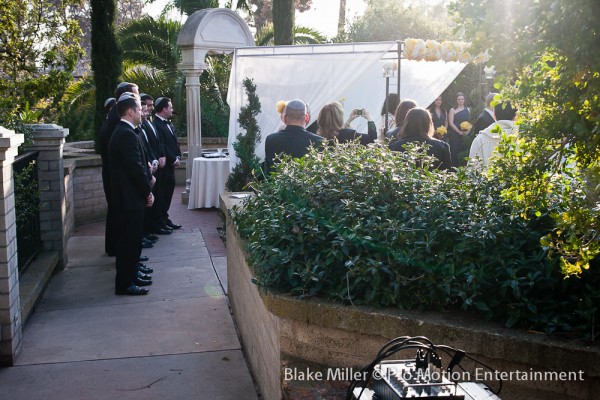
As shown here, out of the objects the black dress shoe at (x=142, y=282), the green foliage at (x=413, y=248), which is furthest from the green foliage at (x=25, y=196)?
the green foliage at (x=413, y=248)

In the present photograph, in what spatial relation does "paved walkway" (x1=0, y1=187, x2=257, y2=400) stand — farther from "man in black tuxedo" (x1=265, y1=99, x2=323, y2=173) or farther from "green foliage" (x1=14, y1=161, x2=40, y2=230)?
"man in black tuxedo" (x1=265, y1=99, x2=323, y2=173)

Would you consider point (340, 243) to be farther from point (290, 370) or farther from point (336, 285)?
point (290, 370)

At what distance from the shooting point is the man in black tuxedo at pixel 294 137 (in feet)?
23.1

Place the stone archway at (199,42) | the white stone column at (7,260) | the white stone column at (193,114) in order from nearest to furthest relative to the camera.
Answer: the white stone column at (7,260)
the stone archway at (199,42)
the white stone column at (193,114)

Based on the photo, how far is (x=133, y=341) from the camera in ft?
19.0

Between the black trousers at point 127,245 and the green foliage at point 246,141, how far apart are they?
391cm

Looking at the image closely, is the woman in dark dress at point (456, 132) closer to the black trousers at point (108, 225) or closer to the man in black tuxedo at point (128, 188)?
the black trousers at point (108, 225)

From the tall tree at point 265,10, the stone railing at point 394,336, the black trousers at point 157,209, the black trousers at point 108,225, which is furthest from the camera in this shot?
the tall tree at point 265,10

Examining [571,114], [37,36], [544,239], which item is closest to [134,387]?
[544,239]

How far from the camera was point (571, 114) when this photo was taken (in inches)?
97.1

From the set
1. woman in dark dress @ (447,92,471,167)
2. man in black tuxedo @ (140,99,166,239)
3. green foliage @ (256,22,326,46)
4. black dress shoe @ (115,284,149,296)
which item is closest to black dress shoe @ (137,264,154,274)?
black dress shoe @ (115,284,149,296)

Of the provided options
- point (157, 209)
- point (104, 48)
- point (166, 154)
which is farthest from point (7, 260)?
point (104, 48)

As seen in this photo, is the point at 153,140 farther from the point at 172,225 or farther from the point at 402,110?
the point at 402,110

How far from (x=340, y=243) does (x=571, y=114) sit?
1642 millimetres
